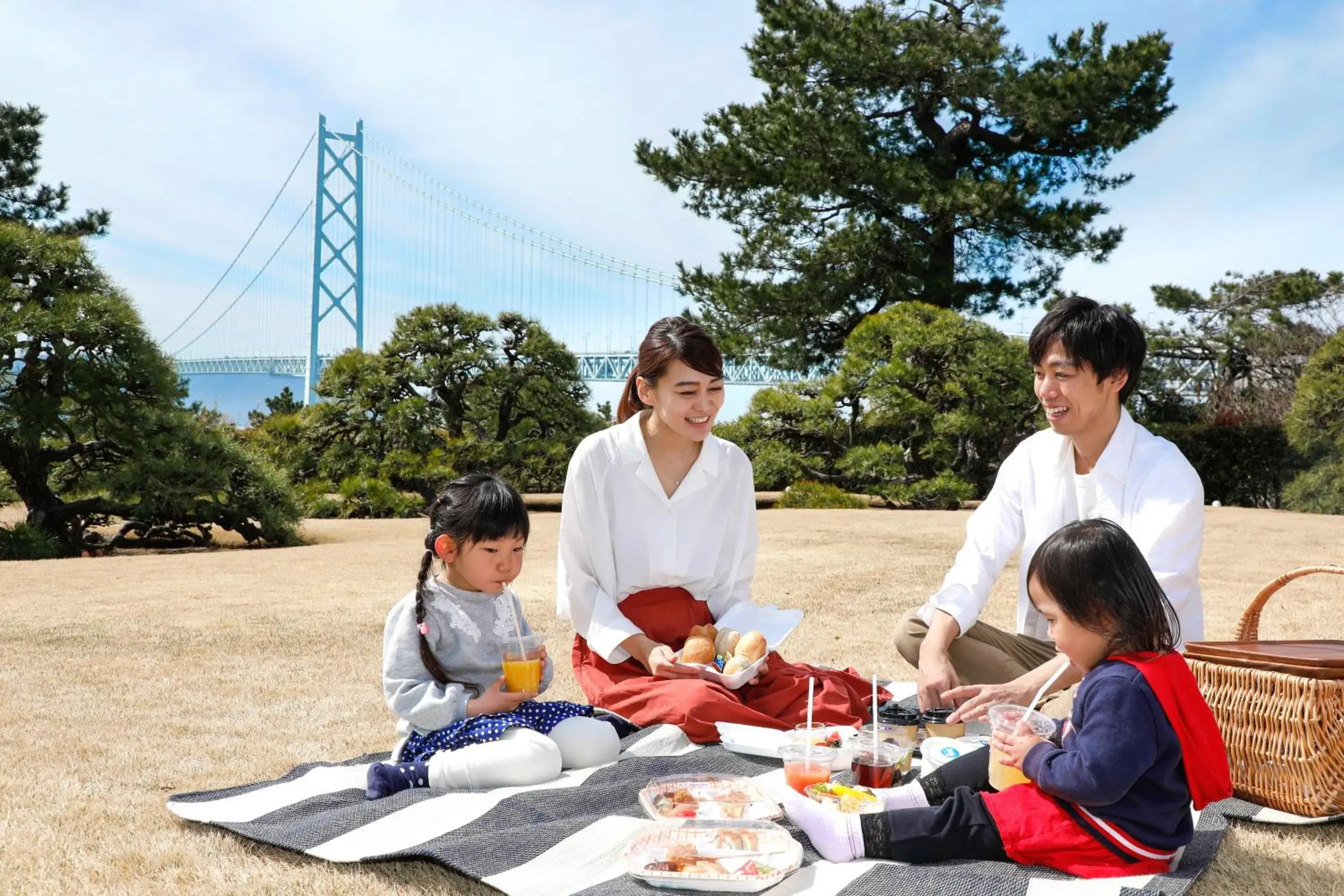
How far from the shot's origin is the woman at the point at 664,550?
8.93 ft

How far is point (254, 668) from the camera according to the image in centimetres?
384

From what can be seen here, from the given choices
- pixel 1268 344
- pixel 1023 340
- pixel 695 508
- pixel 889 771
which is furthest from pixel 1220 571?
pixel 1268 344

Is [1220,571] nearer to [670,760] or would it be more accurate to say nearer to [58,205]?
[670,760]

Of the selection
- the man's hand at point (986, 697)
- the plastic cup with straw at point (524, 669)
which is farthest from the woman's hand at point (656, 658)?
the man's hand at point (986, 697)

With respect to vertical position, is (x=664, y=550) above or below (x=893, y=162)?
below

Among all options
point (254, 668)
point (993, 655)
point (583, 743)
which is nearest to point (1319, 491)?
point (993, 655)

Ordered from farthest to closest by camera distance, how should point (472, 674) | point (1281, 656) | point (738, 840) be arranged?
point (472, 674) → point (1281, 656) → point (738, 840)

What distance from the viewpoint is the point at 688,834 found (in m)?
1.83

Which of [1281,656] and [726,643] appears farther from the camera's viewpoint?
[726,643]

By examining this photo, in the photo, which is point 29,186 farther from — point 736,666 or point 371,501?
point 736,666

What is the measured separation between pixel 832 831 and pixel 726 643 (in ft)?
3.01

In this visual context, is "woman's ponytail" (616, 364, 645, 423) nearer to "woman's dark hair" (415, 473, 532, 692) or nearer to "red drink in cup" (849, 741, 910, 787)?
"woman's dark hair" (415, 473, 532, 692)

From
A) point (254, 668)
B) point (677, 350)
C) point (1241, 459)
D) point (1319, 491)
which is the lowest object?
point (254, 668)

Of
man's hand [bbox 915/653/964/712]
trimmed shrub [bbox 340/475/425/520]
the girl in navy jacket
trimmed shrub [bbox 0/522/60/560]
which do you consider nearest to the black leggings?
the girl in navy jacket
